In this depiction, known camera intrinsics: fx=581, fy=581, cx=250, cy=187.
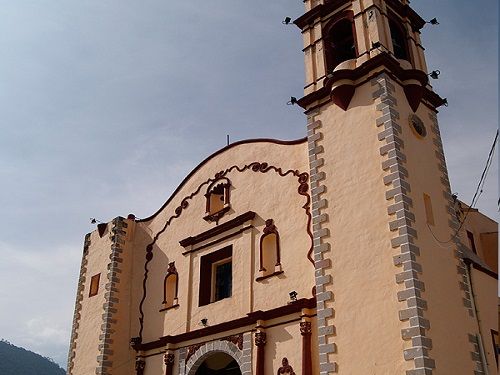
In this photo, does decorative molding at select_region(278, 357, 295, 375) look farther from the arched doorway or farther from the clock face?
the clock face

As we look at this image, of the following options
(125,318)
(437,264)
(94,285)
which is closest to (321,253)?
(437,264)

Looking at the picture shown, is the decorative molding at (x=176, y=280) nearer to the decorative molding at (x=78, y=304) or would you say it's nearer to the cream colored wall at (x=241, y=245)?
the cream colored wall at (x=241, y=245)

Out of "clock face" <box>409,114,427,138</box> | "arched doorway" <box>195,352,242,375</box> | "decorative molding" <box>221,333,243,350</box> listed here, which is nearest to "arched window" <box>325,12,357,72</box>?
"clock face" <box>409,114,427,138</box>

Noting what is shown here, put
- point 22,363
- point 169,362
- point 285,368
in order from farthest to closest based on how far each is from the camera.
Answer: point 22,363
point 169,362
point 285,368

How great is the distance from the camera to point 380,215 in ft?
39.6

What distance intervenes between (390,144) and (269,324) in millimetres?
5358

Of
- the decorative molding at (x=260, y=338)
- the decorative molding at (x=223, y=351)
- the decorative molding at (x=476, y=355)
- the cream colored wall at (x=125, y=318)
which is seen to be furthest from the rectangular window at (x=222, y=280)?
the decorative molding at (x=476, y=355)

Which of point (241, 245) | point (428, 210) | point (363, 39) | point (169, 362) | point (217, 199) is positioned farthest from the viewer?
point (217, 199)

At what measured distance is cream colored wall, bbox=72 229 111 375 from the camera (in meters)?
19.2

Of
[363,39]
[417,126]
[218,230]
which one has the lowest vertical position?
[218,230]

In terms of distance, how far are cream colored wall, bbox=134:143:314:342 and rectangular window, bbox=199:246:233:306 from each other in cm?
20

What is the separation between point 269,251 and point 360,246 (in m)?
3.80

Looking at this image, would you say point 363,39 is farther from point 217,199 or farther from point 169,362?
point 169,362

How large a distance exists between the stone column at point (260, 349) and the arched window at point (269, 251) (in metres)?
1.54
